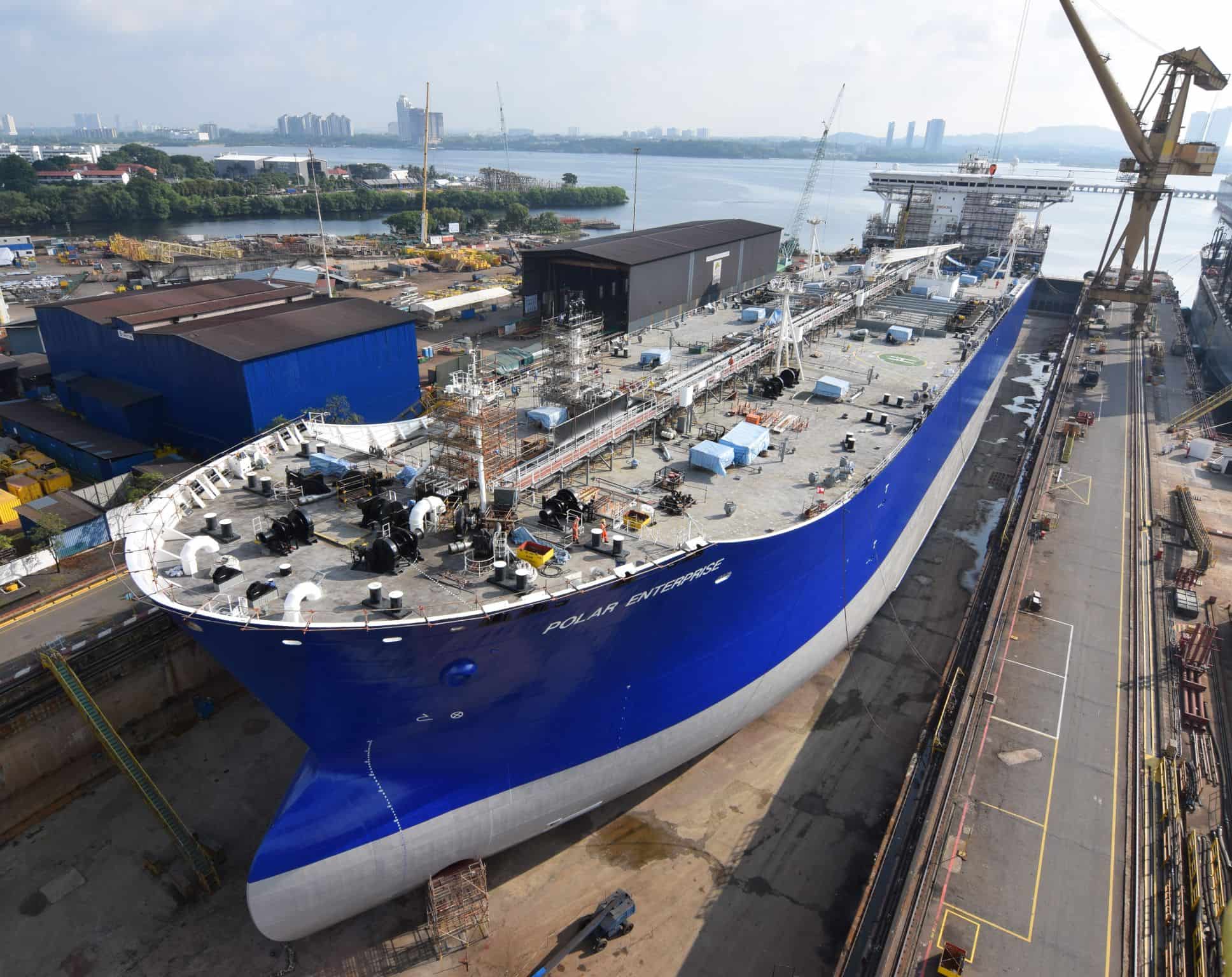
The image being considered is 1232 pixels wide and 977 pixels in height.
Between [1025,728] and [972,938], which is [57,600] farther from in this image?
[1025,728]

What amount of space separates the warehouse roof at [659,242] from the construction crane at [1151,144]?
25.8 m

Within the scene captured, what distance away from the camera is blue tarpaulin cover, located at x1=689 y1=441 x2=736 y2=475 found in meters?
16.8

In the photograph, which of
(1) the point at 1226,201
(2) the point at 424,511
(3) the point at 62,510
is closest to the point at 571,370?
(2) the point at 424,511

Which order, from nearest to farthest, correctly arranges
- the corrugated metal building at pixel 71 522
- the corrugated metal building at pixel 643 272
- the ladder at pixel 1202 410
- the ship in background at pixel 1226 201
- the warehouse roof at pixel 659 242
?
the corrugated metal building at pixel 71 522, the corrugated metal building at pixel 643 272, the warehouse roof at pixel 659 242, the ladder at pixel 1202 410, the ship in background at pixel 1226 201

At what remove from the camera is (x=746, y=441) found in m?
17.9

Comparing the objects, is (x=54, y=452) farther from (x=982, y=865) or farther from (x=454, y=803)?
(x=982, y=865)

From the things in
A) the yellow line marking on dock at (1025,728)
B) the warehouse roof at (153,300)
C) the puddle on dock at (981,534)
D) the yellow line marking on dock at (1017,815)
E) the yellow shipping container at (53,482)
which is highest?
the warehouse roof at (153,300)

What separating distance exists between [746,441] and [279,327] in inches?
833

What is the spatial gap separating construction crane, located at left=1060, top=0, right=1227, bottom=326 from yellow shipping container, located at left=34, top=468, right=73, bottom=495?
6162cm

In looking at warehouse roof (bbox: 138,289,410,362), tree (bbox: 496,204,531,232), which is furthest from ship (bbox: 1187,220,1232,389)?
tree (bbox: 496,204,531,232)

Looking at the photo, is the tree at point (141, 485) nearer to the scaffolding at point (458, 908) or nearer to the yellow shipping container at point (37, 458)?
the yellow shipping container at point (37, 458)

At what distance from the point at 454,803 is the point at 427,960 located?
9.46 feet

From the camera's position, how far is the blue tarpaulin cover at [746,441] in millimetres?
17578

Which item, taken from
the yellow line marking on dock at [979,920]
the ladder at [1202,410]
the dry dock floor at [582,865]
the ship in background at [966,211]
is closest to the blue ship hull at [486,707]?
the dry dock floor at [582,865]
